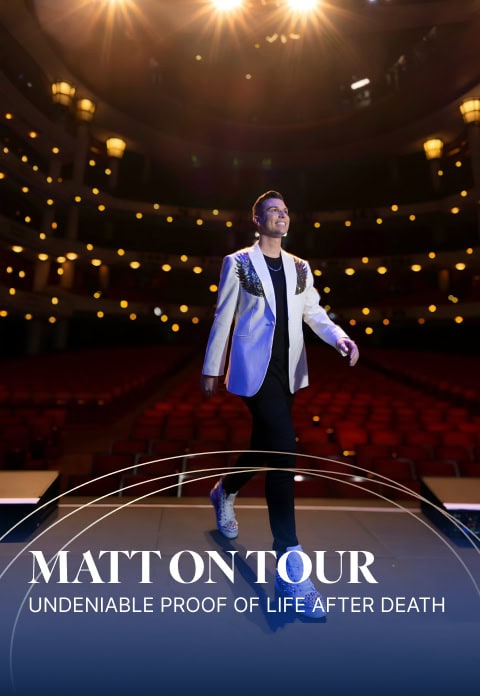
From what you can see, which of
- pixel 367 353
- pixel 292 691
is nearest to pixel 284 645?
pixel 292 691

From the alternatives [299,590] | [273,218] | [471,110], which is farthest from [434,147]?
[299,590]

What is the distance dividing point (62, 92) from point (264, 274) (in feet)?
73.1

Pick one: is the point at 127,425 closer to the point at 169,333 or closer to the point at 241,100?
the point at 169,333

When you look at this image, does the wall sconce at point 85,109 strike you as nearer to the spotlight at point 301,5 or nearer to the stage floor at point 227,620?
the spotlight at point 301,5

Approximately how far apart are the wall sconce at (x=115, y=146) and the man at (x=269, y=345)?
2575cm

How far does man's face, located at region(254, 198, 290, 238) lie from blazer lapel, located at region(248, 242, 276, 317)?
0.11 metres

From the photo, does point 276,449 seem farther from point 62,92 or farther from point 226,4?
point 62,92

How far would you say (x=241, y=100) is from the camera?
23.8 metres

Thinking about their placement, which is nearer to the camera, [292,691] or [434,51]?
[292,691]

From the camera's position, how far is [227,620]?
1.60 metres

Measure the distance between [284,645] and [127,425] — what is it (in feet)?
24.7

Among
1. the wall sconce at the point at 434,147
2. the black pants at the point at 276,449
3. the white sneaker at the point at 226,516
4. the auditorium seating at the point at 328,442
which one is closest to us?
the black pants at the point at 276,449

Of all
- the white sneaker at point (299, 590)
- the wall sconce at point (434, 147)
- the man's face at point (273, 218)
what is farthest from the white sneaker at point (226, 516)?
the wall sconce at point (434, 147)

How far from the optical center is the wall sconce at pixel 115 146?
24.5 m
